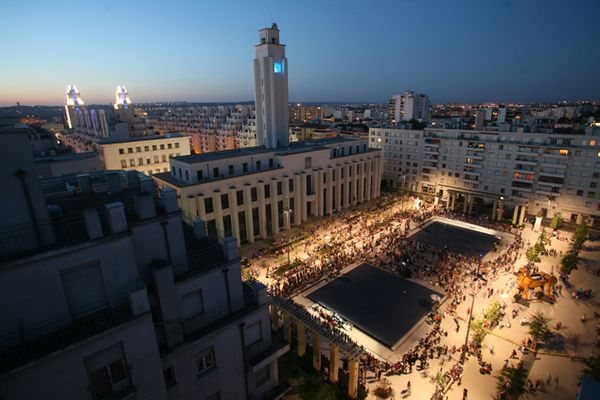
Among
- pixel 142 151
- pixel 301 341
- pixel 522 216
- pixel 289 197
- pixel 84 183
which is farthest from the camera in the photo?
pixel 142 151

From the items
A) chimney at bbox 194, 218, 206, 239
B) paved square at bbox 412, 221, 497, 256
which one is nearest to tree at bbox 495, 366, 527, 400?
chimney at bbox 194, 218, 206, 239

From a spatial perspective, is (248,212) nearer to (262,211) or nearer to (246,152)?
(262,211)

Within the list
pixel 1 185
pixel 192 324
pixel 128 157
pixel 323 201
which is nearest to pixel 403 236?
pixel 323 201

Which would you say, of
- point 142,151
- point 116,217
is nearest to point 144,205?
point 116,217

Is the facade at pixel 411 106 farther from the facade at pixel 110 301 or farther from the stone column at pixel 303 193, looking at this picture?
the facade at pixel 110 301

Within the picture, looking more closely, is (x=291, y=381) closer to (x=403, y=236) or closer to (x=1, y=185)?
(x=1, y=185)

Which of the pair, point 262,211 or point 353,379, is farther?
point 262,211
